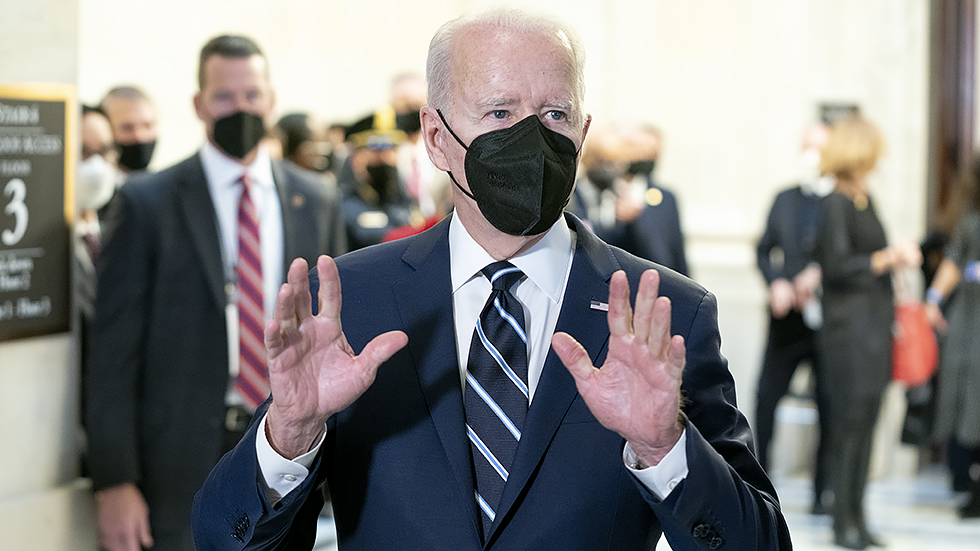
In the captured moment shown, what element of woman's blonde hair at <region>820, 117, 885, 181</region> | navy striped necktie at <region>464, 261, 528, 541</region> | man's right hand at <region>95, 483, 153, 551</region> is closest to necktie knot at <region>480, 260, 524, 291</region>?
navy striped necktie at <region>464, 261, 528, 541</region>

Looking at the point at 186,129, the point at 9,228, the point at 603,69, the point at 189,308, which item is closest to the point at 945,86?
the point at 603,69

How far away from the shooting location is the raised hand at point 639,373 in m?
1.41

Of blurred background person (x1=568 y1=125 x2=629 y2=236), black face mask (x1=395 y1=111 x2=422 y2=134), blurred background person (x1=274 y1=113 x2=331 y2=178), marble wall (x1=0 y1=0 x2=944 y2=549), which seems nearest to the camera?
blurred background person (x1=274 y1=113 x2=331 y2=178)

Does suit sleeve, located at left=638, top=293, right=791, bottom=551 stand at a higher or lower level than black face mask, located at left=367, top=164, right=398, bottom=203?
lower

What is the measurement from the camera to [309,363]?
151cm

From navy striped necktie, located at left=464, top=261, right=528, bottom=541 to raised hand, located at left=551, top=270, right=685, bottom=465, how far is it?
0.63 feet

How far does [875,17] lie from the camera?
732cm

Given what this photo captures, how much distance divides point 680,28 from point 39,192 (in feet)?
18.9

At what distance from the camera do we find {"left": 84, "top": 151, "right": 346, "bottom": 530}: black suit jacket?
3.06m

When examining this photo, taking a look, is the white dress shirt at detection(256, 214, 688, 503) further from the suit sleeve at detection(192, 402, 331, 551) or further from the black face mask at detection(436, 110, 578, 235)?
the suit sleeve at detection(192, 402, 331, 551)

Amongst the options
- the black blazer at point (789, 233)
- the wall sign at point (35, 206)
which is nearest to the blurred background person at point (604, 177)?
the black blazer at point (789, 233)

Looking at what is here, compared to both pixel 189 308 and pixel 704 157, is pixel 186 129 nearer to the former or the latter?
pixel 704 157

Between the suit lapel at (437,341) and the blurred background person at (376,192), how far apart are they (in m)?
3.52

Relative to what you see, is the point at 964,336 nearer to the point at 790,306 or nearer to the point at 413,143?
the point at 790,306
